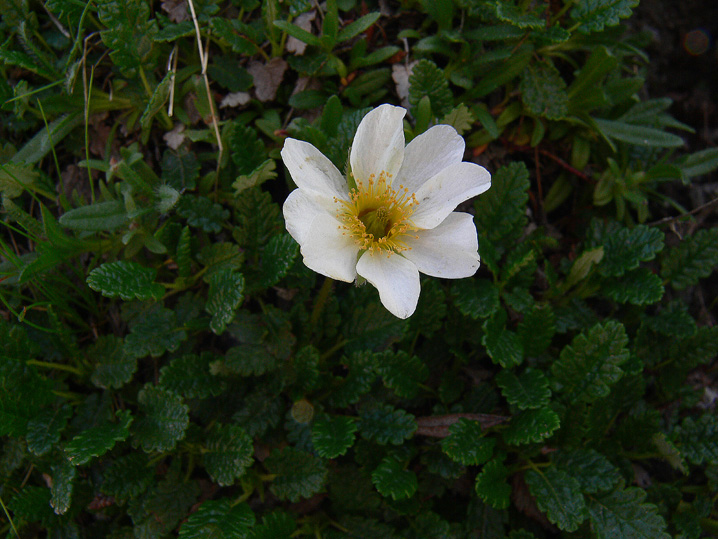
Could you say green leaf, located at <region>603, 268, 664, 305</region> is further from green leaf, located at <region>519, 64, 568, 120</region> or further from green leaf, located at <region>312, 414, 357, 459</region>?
green leaf, located at <region>312, 414, 357, 459</region>

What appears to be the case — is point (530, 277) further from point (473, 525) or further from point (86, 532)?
point (86, 532)

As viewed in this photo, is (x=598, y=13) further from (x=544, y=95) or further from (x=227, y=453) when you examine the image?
(x=227, y=453)

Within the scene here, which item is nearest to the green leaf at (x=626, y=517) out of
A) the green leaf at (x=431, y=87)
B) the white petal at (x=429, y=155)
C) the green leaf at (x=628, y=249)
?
the green leaf at (x=628, y=249)

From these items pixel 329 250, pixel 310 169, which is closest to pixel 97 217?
pixel 310 169

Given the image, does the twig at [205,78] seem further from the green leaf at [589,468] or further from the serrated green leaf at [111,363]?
the green leaf at [589,468]

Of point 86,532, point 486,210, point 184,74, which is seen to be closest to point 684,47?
point 486,210
